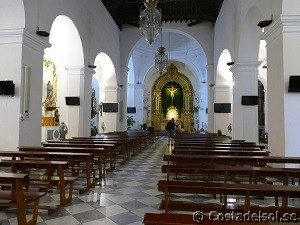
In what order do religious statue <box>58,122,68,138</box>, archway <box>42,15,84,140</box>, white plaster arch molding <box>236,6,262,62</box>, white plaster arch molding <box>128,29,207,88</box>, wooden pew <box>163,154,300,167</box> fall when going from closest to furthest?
wooden pew <box>163,154,300,167</box>, white plaster arch molding <box>236,6,262,62</box>, archway <box>42,15,84,140</box>, religious statue <box>58,122,68,138</box>, white plaster arch molding <box>128,29,207,88</box>

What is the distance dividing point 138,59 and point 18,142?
16405 millimetres

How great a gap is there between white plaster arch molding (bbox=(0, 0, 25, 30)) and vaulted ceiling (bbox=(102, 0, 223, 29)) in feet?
25.0

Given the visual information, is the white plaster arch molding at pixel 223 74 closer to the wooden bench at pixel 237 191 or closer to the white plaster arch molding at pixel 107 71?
the white plaster arch molding at pixel 107 71

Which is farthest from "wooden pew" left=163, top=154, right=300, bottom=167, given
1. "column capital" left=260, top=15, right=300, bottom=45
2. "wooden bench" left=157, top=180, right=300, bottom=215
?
"column capital" left=260, top=15, right=300, bottom=45

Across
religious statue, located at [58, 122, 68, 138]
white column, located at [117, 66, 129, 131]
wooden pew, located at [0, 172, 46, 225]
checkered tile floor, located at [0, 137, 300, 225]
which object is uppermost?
white column, located at [117, 66, 129, 131]

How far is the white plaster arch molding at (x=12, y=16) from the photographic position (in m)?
6.14

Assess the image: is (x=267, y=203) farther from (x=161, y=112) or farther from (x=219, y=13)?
(x=161, y=112)

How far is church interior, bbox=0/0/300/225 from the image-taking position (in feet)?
10.5

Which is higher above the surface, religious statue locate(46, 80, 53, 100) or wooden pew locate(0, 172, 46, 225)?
religious statue locate(46, 80, 53, 100)

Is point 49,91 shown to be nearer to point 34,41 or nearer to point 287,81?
point 34,41

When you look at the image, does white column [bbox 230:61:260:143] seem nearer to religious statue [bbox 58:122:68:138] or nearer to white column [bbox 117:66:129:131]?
religious statue [bbox 58:122:68:138]

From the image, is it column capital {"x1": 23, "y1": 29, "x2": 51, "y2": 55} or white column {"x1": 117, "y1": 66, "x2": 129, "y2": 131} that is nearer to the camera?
column capital {"x1": 23, "y1": 29, "x2": 51, "y2": 55}

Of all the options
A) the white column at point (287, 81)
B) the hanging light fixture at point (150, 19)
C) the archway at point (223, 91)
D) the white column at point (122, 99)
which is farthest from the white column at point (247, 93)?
the white column at point (122, 99)

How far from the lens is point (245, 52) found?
900cm
